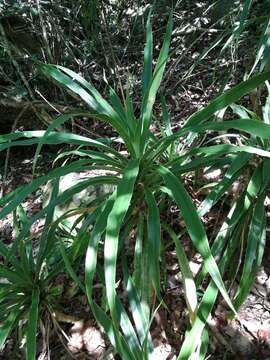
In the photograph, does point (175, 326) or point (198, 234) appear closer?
point (198, 234)

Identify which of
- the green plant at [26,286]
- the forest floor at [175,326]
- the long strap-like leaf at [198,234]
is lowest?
the forest floor at [175,326]

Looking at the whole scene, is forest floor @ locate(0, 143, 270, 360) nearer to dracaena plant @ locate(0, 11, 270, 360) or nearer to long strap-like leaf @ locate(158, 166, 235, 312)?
dracaena plant @ locate(0, 11, 270, 360)

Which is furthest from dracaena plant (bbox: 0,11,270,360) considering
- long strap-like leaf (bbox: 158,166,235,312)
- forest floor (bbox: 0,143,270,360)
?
forest floor (bbox: 0,143,270,360)

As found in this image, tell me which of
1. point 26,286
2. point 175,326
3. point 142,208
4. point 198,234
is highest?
point 198,234

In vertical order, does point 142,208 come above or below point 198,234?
below

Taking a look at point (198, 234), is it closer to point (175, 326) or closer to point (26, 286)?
point (175, 326)

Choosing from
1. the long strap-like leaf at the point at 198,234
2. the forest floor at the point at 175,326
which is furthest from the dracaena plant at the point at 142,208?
the forest floor at the point at 175,326

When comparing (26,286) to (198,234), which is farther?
(26,286)

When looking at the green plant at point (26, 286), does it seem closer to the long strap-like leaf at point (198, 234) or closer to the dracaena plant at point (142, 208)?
the dracaena plant at point (142, 208)

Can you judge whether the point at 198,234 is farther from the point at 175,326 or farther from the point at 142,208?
the point at 175,326

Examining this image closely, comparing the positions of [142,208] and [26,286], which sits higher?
[142,208]

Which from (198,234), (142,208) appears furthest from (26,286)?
(198,234)

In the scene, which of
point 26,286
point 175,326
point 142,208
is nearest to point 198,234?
point 142,208

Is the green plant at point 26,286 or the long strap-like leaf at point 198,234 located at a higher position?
the long strap-like leaf at point 198,234
